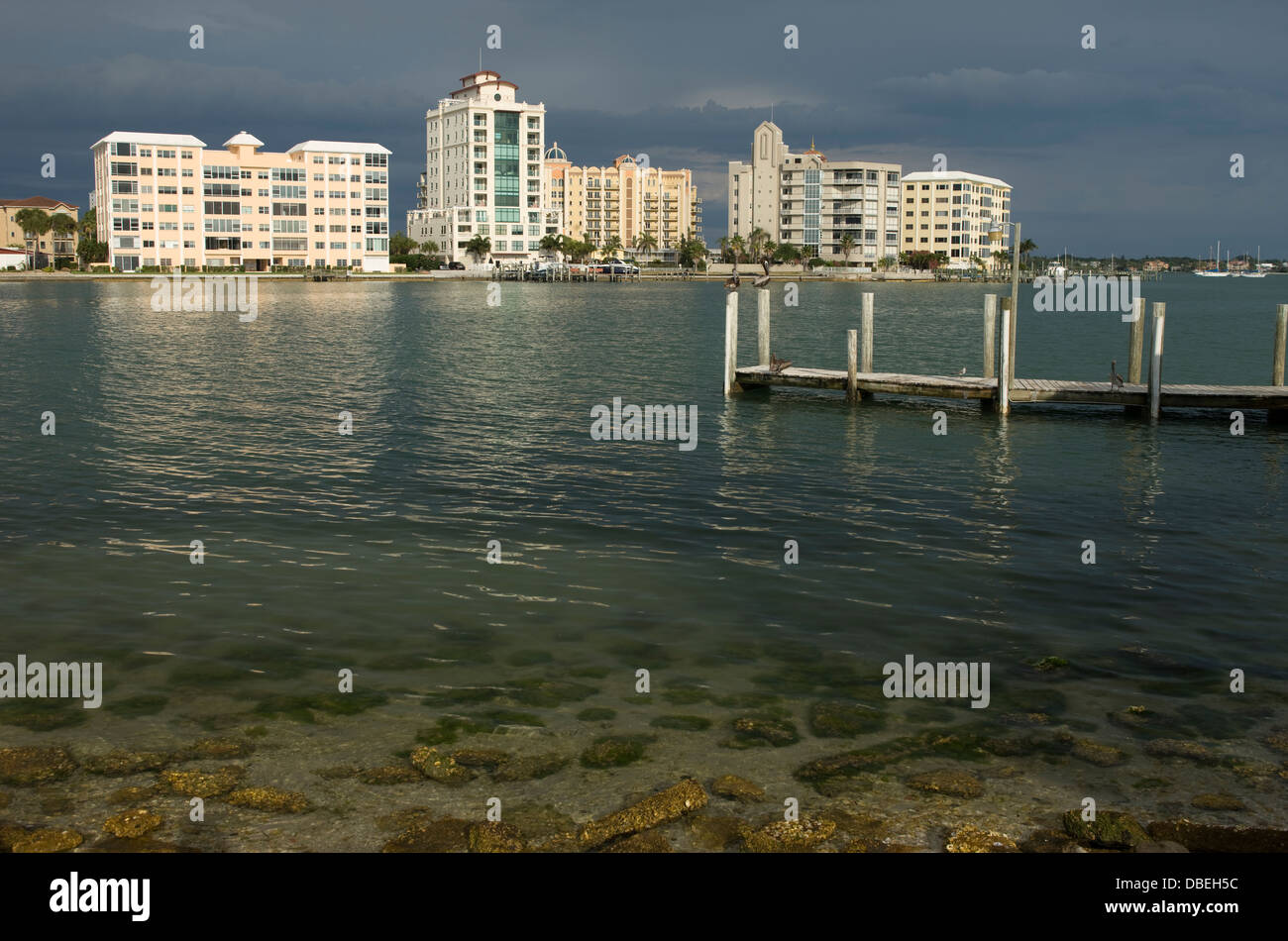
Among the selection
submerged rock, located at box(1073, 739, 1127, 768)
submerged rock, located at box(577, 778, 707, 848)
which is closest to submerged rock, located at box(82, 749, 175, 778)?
submerged rock, located at box(577, 778, 707, 848)

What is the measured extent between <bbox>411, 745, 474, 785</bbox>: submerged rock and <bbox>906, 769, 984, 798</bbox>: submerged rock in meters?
3.95

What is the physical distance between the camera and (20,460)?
25.6m

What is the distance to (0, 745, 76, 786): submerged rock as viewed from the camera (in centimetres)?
992

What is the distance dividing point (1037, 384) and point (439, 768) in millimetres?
26857

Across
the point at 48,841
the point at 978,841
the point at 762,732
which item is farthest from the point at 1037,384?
the point at 48,841

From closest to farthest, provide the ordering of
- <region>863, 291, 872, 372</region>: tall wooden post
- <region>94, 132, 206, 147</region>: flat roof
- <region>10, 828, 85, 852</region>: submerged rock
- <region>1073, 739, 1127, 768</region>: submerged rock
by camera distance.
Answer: <region>10, 828, 85, 852</region>: submerged rock
<region>1073, 739, 1127, 768</region>: submerged rock
<region>863, 291, 872, 372</region>: tall wooden post
<region>94, 132, 206, 147</region>: flat roof

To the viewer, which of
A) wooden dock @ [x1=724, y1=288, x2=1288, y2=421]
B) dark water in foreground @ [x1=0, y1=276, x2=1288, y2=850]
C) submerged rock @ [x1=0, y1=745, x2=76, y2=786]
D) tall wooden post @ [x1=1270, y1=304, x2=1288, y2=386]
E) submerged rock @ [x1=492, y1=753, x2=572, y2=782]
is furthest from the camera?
tall wooden post @ [x1=1270, y1=304, x2=1288, y2=386]

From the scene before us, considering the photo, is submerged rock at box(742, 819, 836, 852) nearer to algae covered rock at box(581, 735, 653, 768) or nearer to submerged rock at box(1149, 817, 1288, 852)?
algae covered rock at box(581, 735, 653, 768)

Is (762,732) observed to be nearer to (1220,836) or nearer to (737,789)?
(737,789)
